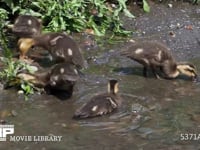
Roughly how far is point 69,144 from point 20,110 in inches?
33.6

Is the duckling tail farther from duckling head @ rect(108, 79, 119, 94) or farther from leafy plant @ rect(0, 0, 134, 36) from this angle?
leafy plant @ rect(0, 0, 134, 36)

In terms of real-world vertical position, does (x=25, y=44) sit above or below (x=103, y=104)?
above

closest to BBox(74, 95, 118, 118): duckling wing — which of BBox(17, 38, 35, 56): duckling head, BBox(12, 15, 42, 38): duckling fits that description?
BBox(17, 38, 35, 56): duckling head

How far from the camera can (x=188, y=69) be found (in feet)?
25.2

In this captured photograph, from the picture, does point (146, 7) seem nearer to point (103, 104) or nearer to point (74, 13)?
point (74, 13)

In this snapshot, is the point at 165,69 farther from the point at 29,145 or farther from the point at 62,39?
the point at 29,145

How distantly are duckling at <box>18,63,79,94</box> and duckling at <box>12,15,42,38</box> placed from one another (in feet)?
3.06

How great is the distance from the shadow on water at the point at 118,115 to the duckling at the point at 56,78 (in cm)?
11

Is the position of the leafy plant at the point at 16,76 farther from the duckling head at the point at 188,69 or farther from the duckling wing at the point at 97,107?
the duckling head at the point at 188,69

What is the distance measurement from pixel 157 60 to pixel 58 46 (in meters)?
1.04

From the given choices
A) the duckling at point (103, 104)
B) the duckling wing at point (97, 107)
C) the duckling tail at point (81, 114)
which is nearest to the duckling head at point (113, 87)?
the duckling at point (103, 104)

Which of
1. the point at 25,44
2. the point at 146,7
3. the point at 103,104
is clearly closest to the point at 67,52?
the point at 25,44

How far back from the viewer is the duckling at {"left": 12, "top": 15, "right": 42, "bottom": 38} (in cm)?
801

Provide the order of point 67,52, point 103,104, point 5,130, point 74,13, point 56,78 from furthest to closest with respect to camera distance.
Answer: point 74,13 < point 67,52 < point 56,78 < point 103,104 < point 5,130
